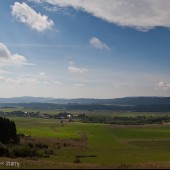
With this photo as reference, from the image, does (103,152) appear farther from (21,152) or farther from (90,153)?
(21,152)

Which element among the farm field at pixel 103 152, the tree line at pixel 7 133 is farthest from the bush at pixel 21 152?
the tree line at pixel 7 133

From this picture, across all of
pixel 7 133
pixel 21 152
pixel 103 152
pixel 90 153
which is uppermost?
pixel 7 133

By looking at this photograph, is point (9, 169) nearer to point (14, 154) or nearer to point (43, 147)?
point (14, 154)

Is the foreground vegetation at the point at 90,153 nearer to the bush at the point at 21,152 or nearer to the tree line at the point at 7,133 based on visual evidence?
the bush at the point at 21,152

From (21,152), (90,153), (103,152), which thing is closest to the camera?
(21,152)

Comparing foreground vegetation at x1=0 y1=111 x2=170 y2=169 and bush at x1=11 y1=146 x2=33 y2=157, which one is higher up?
bush at x1=11 y1=146 x2=33 y2=157

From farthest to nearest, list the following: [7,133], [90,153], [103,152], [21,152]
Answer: [7,133] → [103,152] → [90,153] → [21,152]

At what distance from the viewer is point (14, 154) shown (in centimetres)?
6269

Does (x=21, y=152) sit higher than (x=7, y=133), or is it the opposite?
(x=7, y=133)

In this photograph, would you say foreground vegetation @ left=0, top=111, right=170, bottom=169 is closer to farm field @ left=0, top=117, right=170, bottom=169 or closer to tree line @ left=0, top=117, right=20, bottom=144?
farm field @ left=0, top=117, right=170, bottom=169

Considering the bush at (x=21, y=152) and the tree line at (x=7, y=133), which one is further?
the tree line at (x=7, y=133)

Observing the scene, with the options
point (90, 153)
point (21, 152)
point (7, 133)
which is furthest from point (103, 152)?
point (7, 133)

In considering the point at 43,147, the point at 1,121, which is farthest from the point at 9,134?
the point at 43,147

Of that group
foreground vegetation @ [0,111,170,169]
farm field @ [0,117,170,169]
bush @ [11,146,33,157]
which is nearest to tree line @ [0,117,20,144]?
foreground vegetation @ [0,111,170,169]
